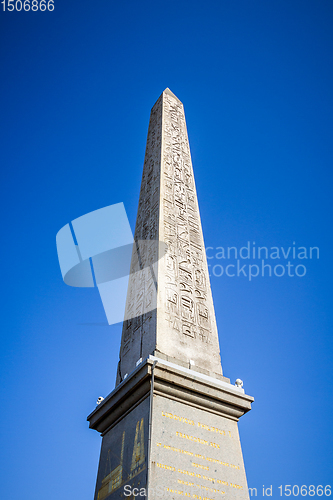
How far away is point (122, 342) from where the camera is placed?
6.20 meters

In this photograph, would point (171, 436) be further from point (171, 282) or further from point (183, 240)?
point (183, 240)

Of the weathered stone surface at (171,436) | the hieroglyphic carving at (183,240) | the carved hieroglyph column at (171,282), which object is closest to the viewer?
the weathered stone surface at (171,436)

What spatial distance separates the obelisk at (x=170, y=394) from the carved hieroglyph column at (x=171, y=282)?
0.02 metres

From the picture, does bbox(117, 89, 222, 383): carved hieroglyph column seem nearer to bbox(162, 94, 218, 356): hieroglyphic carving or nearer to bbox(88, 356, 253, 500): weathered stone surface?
bbox(162, 94, 218, 356): hieroglyphic carving

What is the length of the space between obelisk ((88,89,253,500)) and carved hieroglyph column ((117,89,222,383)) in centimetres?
2

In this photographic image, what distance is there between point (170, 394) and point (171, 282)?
1.74 meters

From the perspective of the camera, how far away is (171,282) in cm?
612

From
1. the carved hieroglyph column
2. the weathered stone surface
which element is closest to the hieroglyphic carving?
the carved hieroglyph column

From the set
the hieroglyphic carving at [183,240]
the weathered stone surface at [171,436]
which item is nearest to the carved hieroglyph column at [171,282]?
the hieroglyphic carving at [183,240]

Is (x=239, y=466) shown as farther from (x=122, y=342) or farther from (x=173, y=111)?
(x=173, y=111)

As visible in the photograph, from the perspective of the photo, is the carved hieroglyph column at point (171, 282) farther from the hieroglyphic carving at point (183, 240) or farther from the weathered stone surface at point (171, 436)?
the weathered stone surface at point (171, 436)

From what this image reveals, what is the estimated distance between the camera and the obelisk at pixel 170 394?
14.0 ft

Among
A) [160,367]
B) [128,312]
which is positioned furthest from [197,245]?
[160,367]

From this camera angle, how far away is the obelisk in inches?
168
